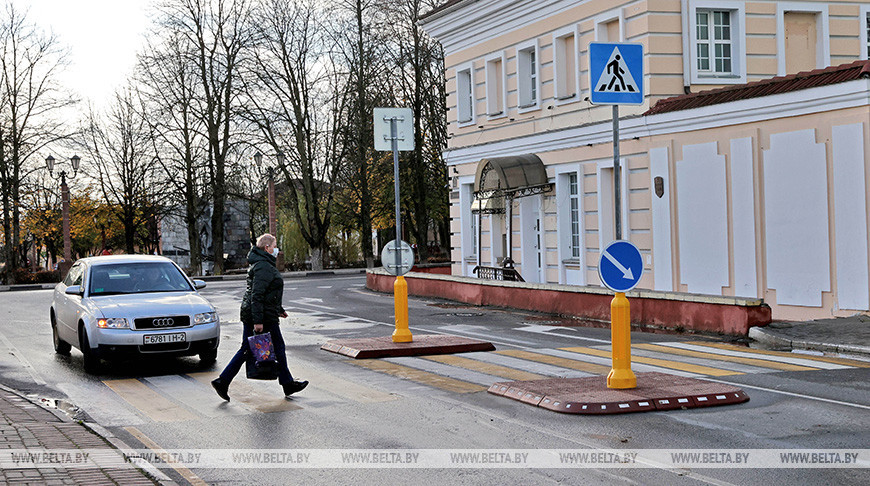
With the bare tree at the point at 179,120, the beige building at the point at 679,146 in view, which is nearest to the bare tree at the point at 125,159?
the bare tree at the point at 179,120

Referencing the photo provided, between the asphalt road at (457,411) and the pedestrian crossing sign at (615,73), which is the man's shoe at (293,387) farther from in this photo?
the pedestrian crossing sign at (615,73)

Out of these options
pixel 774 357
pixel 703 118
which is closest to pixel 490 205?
pixel 703 118

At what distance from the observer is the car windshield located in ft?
48.1

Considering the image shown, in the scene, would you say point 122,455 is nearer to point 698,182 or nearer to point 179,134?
point 698,182

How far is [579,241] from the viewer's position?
2706 centimetres

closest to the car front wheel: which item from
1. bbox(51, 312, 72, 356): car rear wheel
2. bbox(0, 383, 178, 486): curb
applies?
bbox(0, 383, 178, 486): curb

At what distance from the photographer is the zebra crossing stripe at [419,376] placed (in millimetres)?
11204

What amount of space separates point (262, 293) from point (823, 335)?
355 inches

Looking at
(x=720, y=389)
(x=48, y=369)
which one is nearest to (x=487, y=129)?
(x=48, y=369)

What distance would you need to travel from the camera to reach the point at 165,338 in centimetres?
1338

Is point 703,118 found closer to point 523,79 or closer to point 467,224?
point 523,79

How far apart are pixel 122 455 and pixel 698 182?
16.5 meters

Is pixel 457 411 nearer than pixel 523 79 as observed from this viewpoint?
Yes

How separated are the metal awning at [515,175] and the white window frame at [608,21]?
4148mm
